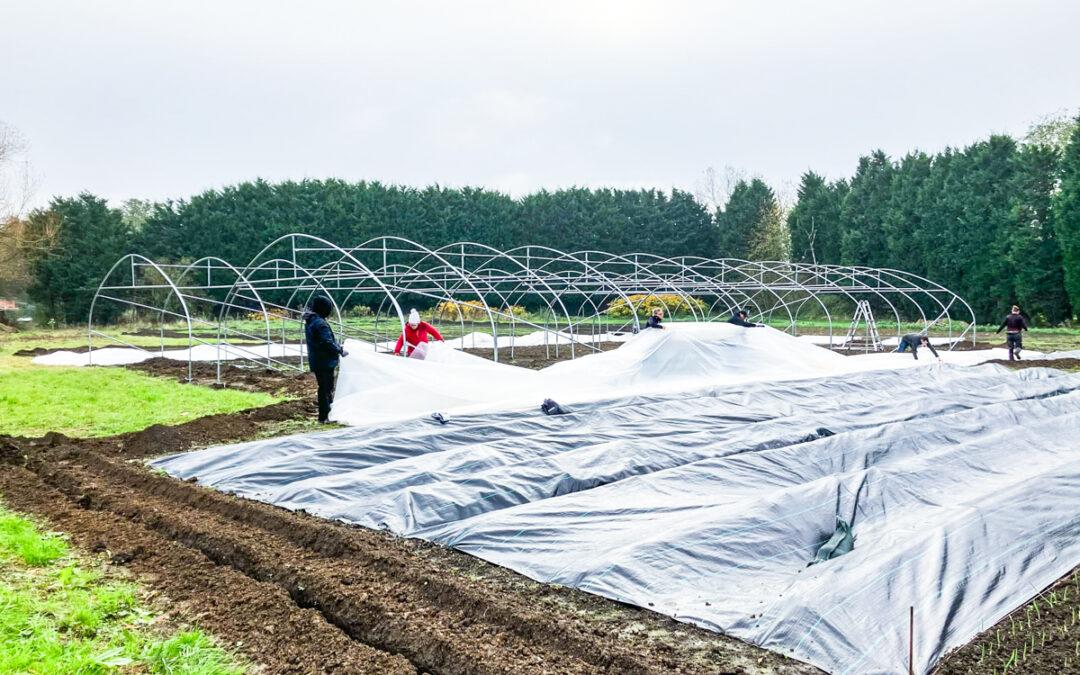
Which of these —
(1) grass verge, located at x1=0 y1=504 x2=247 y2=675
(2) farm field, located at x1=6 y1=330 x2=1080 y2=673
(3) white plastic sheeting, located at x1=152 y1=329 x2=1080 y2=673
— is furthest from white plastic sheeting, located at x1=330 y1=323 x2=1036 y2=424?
(1) grass verge, located at x1=0 y1=504 x2=247 y2=675

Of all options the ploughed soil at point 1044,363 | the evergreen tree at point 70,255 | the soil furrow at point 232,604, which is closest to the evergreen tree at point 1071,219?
the ploughed soil at point 1044,363

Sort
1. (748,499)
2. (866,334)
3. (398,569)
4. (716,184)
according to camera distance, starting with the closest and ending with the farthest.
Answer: (398,569)
(748,499)
(866,334)
(716,184)

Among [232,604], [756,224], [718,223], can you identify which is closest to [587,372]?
[232,604]

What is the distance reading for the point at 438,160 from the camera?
35562 mm

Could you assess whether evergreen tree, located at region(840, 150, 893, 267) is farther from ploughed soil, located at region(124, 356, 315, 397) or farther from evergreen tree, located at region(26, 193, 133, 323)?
evergreen tree, located at region(26, 193, 133, 323)

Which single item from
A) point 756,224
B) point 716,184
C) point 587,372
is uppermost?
point 716,184

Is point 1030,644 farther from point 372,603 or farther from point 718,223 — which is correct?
point 718,223

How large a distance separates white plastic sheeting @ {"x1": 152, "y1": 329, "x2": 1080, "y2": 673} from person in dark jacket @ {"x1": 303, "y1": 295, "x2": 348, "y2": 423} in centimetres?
148

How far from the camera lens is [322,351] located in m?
8.95

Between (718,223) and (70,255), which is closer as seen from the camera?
(70,255)

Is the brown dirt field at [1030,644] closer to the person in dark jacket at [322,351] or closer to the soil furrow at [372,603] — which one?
the soil furrow at [372,603]

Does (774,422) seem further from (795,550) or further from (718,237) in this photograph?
(718,237)

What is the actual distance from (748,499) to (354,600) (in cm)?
244

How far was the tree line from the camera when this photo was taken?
982 inches
